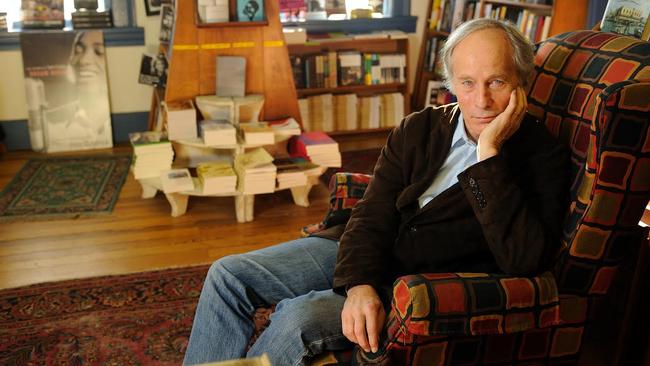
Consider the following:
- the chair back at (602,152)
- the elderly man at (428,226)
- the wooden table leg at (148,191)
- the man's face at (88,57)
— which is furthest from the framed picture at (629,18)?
the man's face at (88,57)

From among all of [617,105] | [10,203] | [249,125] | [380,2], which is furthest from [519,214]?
[380,2]

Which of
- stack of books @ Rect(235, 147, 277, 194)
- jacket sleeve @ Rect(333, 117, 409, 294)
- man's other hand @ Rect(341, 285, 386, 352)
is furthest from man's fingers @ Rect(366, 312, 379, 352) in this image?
stack of books @ Rect(235, 147, 277, 194)

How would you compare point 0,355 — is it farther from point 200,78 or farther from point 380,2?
point 380,2

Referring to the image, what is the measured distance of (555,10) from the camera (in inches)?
142

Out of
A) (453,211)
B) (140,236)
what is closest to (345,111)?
(140,236)

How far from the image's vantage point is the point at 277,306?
1672 mm

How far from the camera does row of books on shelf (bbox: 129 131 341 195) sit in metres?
3.35

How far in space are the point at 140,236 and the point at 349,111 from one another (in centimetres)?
206

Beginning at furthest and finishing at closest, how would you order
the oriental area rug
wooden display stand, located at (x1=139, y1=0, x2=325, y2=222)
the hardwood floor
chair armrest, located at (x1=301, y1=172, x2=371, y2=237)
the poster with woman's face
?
the poster with woman's face → the oriental area rug → wooden display stand, located at (x1=139, y1=0, x2=325, y2=222) → the hardwood floor → chair armrest, located at (x1=301, y1=172, x2=371, y2=237)

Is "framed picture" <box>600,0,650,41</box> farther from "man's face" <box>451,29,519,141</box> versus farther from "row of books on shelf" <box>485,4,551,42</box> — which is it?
"row of books on shelf" <box>485,4,551,42</box>

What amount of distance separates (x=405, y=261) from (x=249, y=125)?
189cm

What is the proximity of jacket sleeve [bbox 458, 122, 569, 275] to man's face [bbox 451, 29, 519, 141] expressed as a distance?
5.5 inches

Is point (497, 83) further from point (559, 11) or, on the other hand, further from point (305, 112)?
point (305, 112)

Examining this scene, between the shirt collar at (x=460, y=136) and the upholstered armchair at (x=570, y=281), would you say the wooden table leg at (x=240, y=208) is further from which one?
the upholstered armchair at (x=570, y=281)
